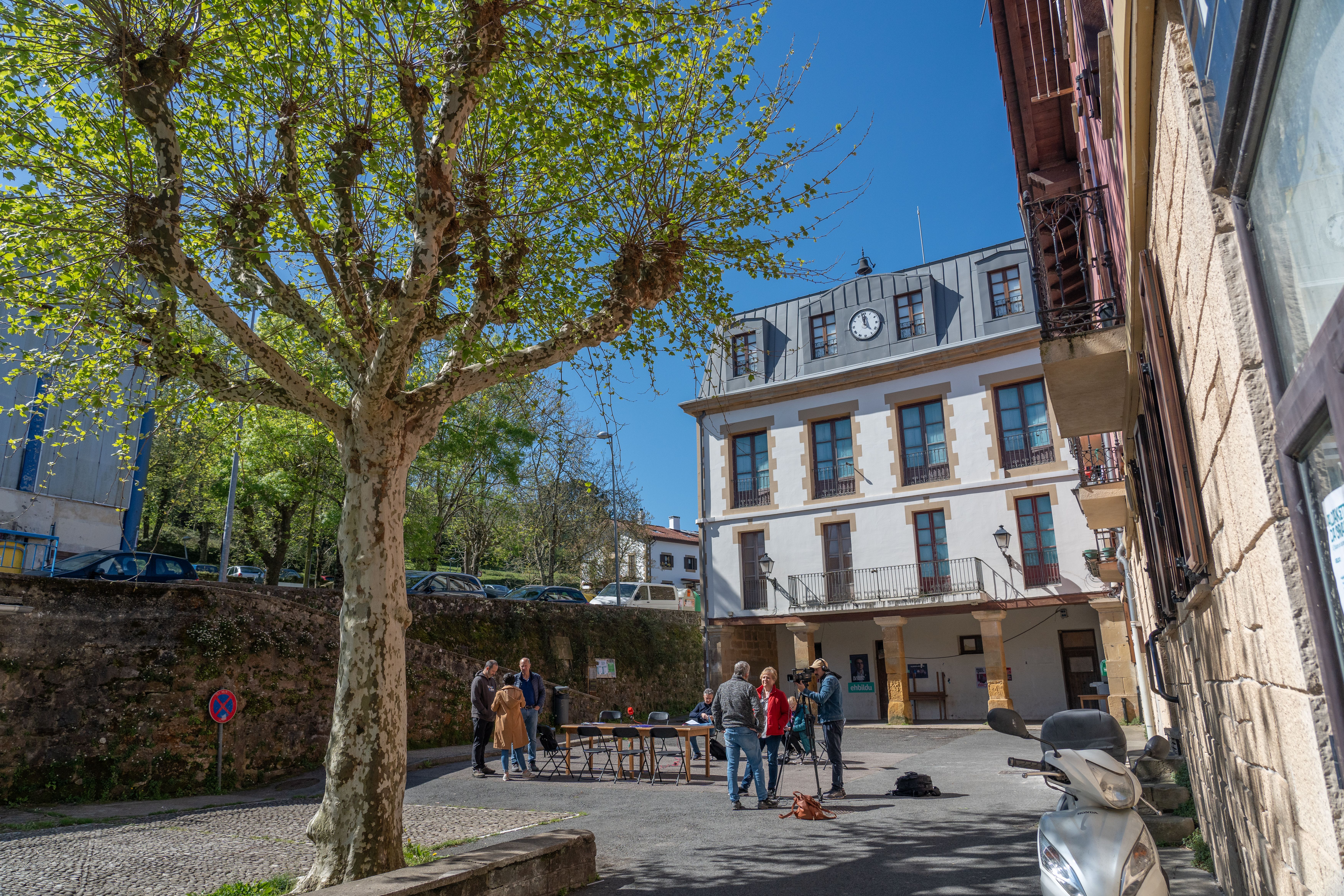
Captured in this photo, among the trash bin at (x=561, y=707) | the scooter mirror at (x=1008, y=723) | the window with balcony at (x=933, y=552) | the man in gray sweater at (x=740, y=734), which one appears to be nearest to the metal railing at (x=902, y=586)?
the window with balcony at (x=933, y=552)

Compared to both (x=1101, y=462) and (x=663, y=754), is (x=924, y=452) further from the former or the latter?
(x=663, y=754)

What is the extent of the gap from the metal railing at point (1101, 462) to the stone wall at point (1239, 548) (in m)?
9.14

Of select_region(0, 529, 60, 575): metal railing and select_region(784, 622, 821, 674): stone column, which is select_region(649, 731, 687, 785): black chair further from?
select_region(0, 529, 60, 575): metal railing

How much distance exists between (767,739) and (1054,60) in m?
9.47

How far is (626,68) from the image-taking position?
290 inches

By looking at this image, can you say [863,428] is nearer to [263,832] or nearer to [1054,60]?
[1054,60]

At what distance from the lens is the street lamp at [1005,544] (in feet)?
70.2

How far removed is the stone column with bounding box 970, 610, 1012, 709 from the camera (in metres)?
21.2

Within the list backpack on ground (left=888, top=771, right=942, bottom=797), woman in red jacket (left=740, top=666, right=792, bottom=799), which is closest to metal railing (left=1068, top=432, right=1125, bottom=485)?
backpack on ground (left=888, top=771, right=942, bottom=797)

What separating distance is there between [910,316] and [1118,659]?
11.0m

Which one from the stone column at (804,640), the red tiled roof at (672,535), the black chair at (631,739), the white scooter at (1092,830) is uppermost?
the red tiled roof at (672,535)

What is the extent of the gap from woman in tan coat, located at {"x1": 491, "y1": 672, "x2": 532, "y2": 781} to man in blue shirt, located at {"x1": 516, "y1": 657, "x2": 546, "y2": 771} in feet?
2.80

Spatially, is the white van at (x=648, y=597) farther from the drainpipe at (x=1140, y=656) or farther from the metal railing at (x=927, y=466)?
the drainpipe at (x=1140, y=656)

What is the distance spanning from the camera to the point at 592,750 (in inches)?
528
